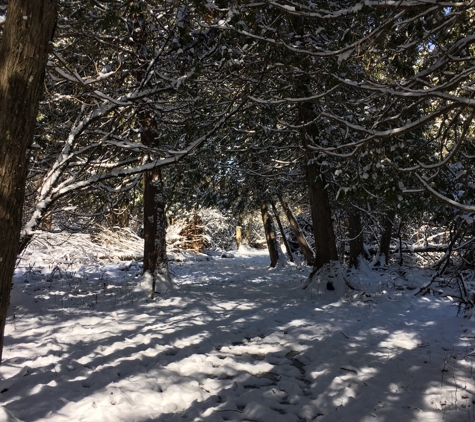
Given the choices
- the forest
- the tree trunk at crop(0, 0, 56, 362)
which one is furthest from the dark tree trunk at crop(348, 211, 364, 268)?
the tree trunk at crop(0, 0, 56, 362)

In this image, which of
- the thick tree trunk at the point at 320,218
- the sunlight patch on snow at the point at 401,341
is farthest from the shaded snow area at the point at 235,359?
the thick tree trunk at the point at 320,218

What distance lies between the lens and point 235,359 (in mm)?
4652

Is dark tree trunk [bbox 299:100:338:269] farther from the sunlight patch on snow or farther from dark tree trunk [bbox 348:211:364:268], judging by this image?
dark tree trunk [bbox 348:211:364:268]

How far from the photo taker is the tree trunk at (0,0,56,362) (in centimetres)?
248

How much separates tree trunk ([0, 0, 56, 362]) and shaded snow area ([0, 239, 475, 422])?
4.58 feet

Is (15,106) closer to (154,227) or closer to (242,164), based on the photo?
(154,227)

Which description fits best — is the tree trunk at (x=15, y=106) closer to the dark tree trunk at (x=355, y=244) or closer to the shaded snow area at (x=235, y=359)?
the shaded snow area at (x=235, y=359)

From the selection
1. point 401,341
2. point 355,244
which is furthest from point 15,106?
point 355,244

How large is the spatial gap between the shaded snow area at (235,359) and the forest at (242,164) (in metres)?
0.04

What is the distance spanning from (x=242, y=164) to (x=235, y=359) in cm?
716

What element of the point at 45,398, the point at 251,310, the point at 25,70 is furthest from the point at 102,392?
the point at 251,310

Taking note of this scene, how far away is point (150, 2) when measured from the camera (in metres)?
5.65

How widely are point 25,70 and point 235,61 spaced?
9.94 ft

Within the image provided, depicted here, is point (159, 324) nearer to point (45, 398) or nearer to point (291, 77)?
point (45, 398)
